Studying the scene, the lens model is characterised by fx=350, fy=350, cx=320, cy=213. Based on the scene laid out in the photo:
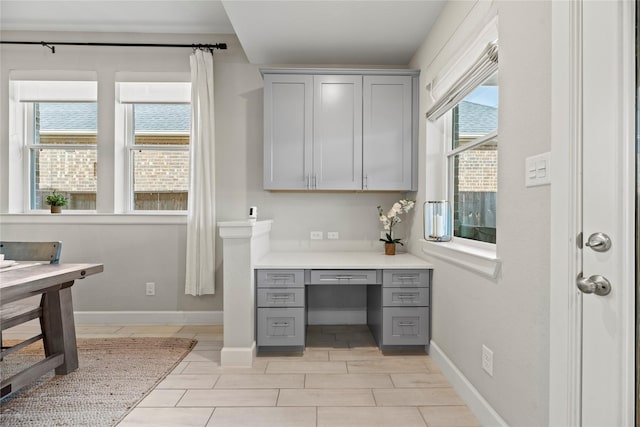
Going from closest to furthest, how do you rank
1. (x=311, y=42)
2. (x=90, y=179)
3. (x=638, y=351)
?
(x=638, y=351)
(x=311, y=42)
(x=90, y=179)

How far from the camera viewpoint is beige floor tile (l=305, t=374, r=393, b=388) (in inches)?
86.7

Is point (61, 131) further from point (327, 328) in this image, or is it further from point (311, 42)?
point (327, 328)

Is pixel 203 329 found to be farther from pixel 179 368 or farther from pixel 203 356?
pixel 179 368

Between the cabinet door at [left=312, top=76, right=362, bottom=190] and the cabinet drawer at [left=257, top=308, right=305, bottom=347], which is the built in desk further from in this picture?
the cabinet door at [left=312, top=76, right=362, bottom=190]

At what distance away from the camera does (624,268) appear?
1.05 m

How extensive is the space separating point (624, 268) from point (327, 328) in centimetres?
260

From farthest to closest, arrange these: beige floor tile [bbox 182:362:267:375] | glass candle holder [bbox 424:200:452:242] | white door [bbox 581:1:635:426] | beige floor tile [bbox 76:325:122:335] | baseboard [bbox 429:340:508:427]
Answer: beige floor tile [bbox 76:325:122:335]
glass candle holder [bbox 424:200:452:242]
beige floor tile [bbox 182:362:267:375]
baseboard [bbox 429:340:508:427]
white door [bbox 581:1:635:426]

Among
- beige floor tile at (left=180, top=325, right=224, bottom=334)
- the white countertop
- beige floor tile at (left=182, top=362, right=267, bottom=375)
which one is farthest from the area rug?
the white countertop

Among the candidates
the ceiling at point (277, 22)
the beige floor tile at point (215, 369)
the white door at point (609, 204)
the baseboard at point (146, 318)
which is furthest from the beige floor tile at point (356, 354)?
the ceiling at point (277, 22)

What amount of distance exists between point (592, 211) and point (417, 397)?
1.47 metres

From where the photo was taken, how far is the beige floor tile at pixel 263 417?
5.94ft

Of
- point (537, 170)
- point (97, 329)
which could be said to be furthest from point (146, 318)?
point (537, 170)

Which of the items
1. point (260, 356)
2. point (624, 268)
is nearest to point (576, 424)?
point (624, 268)

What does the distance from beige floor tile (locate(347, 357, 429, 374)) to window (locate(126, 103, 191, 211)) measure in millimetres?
2283
